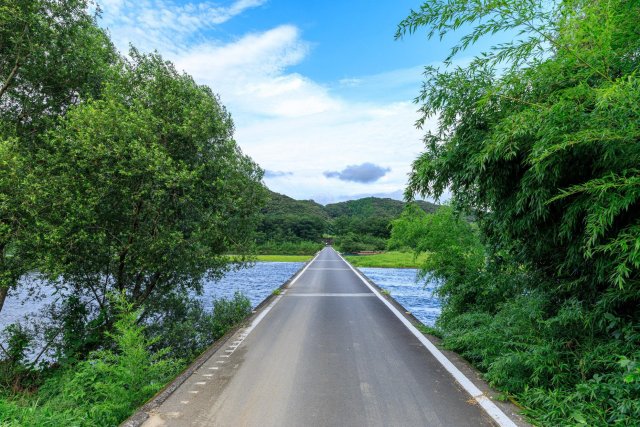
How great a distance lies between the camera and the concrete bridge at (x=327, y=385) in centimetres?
343

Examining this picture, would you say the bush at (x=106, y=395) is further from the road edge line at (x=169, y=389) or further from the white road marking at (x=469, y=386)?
the white road marking at (x=469, y=386)

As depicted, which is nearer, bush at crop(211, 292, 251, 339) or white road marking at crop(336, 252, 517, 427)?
white road marking at crop(336, 252, 517, 427)

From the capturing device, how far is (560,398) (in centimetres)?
342

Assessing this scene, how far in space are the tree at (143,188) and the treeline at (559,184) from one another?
4.89 m

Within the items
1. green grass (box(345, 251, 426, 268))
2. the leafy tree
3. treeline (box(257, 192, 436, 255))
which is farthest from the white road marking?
treeline (box(257, 192, 436, 255))

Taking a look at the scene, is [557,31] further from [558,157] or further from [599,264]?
[599,264]

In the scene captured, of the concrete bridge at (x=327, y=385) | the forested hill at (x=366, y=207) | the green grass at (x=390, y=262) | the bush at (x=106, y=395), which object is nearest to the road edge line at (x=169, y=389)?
the concrete bridge at (x=327, y=385)

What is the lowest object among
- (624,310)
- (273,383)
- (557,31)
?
(273,383)

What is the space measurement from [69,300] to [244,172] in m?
5.07

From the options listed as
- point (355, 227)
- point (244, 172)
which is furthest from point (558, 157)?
point (355, 227)

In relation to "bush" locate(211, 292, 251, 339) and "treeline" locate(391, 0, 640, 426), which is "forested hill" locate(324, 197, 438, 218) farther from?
"treeline" locate(391, 0, 640, 426)

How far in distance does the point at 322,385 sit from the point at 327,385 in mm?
64

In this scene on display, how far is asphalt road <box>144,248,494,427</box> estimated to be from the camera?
344 cm

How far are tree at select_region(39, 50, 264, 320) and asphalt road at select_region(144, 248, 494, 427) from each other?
2.59 metres
